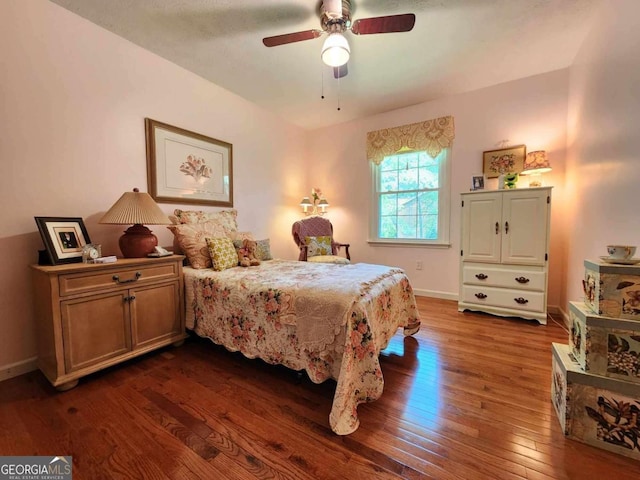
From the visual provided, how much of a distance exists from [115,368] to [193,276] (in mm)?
806

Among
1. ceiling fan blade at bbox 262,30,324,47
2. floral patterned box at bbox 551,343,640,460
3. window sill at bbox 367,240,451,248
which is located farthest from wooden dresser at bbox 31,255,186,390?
window sill at bbox 367,240,451,248

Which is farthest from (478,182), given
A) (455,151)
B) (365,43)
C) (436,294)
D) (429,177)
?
(365,43)

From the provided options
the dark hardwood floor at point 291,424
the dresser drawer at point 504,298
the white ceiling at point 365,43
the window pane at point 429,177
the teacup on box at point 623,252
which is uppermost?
the white ceiling at point 365,43

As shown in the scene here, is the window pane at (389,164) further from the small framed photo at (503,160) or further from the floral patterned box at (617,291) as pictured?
the floral patterned box at (617,291)

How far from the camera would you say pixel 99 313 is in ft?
5.57

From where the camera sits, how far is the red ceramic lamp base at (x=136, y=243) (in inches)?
79.9

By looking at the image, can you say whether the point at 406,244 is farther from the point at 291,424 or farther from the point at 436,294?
the point at 291,424

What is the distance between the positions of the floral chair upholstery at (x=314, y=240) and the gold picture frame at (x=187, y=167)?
39.8 inches

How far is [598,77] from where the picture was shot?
199 cm

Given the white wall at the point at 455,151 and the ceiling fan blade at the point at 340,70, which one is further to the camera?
the white wall at the point at 455,151

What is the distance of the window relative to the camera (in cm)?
346

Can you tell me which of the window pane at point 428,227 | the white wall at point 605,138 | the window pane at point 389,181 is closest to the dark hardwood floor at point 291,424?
the white wall at point 605,138

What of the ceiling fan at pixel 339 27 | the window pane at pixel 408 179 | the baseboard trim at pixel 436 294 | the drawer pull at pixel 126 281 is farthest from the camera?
the window pane at pixel 408 179

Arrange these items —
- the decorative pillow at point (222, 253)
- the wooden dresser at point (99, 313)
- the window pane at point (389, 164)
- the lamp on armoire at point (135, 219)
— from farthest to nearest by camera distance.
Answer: the window pane at point (389, 164) < the decorative pillow at point (222, 253) < the lamp on armoire at point (135, 219) < the wooden dresser at point (99, 313)
